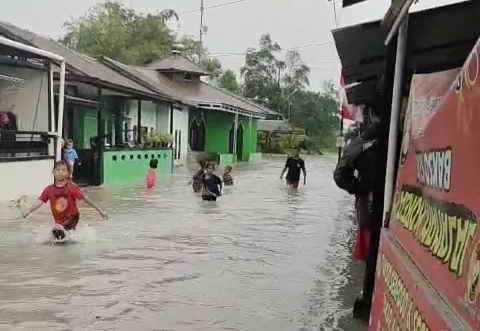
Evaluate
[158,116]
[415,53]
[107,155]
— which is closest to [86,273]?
[415,53]

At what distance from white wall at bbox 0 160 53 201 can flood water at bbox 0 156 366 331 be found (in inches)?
46.8

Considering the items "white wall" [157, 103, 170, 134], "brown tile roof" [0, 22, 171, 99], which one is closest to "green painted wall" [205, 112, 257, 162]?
"white wall" [157, 103, 170, 134]

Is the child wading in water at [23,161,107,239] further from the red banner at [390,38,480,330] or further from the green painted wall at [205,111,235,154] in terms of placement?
the green painted wall at [205,111,235,154]

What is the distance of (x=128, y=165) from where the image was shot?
23578 millimetres

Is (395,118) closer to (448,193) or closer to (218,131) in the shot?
(448,193)

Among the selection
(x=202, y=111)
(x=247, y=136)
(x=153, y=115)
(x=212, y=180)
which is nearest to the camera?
(x=212, y=180)

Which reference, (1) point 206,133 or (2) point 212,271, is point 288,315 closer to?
(2) point 212,271

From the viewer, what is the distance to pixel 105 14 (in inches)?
2776

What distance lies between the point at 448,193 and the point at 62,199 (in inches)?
315

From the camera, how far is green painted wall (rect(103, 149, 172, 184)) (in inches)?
856

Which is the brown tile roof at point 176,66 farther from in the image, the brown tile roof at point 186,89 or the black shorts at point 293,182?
the black shorts at point 293,182

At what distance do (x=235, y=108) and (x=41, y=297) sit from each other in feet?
110

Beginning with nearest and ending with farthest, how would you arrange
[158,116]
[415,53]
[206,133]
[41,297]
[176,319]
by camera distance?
[415,53]
[176,319]
[41,297]
[158,116]
[206,133]

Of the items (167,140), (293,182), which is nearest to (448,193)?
(293,182)
